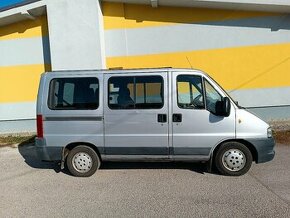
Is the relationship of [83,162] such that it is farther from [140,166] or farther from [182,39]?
[182,39]

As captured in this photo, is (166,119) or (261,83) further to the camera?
(261,83)

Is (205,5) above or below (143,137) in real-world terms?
above

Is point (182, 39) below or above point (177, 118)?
above

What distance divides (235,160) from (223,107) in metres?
0.99

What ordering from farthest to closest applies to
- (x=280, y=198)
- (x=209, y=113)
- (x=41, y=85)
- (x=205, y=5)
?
1. (x=205, y=5)
2. (x=41, y=85)
3. (x=209, y=113)
4. (x=280, y=198)

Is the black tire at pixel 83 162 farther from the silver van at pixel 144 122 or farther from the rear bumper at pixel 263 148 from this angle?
the rear bumper at pixel 263 148

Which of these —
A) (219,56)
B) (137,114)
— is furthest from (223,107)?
(219,56)

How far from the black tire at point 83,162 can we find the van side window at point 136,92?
3.26 ft

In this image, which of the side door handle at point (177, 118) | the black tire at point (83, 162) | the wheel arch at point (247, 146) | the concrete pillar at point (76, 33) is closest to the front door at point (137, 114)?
the side door handle at point (177, 118)

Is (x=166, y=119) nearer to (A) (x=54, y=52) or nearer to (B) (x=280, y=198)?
(B) (x=280, y=198)

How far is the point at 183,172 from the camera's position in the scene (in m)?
6.72

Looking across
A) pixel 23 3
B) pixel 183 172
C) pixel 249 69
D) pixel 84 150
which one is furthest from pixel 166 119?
pixel 23 3

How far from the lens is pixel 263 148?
6.36 metres

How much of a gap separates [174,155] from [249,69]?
5.59 metres
